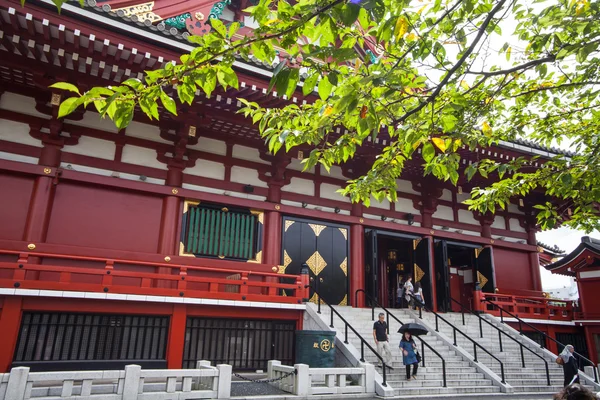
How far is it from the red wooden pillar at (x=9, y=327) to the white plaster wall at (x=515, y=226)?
1665cm

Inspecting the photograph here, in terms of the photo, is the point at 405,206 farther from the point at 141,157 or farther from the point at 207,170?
the point at 141,157

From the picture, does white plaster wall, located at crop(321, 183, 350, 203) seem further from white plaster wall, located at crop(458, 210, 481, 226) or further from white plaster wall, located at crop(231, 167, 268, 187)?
white plaster wall, located at crop(458, 210, 481, 226)

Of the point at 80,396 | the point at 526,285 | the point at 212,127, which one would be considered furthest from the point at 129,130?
the point at 526,285

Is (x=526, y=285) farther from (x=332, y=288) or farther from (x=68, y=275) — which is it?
(x=68, y=275)

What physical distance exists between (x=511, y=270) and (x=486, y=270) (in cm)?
160

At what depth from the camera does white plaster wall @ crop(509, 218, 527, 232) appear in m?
17.5

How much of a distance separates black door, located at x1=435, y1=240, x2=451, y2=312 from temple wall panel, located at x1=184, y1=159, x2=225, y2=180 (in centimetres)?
808

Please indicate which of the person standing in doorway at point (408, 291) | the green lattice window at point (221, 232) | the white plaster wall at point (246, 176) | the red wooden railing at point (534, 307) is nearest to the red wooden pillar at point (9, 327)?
the green lattice window at point (221, 232)

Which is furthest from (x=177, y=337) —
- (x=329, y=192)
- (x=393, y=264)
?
(x=393, y=264)

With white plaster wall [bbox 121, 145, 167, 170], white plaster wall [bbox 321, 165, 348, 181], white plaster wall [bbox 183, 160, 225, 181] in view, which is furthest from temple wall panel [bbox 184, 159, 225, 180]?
white plaster wall [bbox 321, 165, 348, 181]

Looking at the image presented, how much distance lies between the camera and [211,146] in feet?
40.5

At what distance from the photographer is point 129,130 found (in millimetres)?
11367

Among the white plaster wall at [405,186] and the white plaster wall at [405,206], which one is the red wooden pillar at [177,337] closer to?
the white plaster wall at [405,206]

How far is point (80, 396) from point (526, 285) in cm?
1606
